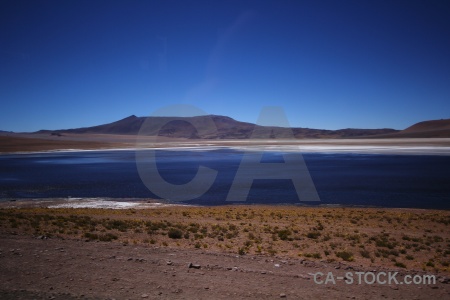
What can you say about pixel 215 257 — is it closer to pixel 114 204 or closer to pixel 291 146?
pixel 114 204

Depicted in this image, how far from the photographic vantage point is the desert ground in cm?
573

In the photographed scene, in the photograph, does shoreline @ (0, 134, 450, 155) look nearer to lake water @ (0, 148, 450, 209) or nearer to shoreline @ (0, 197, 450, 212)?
lake water @ (0, 148, 450, 209)

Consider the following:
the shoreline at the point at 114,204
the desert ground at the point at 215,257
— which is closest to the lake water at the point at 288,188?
the shoreline at the point at 114,204

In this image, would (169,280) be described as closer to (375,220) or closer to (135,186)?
(375,220)

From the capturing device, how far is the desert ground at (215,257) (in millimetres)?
5730

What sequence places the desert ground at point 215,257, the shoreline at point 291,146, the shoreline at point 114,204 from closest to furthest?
the desert ground at point 215,257
the shoreline at point 114,204
the shoreline at point 291,146

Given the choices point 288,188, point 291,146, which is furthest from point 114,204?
point 291,146

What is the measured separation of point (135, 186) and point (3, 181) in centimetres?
1409

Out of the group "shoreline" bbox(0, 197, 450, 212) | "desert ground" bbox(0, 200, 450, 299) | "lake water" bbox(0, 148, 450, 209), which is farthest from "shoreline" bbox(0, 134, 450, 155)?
"desert ground" bbox(0, 200, 450, 299)

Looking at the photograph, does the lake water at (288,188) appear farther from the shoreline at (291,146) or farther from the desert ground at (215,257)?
the shoreline at (291,146)

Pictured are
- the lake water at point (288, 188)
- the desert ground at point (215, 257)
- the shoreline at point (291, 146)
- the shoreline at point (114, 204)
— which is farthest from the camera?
the shoreline at point (291, 146)

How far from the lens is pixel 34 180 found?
33.2 meters

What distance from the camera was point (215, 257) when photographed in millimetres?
7789

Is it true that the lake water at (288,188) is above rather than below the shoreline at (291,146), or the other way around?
below
